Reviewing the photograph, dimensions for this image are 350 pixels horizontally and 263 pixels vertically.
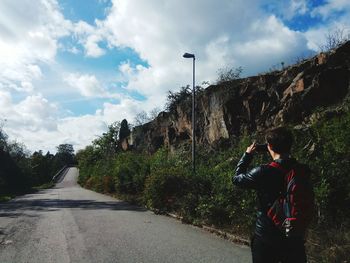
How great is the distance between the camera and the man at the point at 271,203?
11.9 ft

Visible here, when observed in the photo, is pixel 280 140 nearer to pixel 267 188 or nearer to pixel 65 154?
pixel 267 188

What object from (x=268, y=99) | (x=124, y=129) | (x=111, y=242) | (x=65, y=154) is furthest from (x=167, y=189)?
(x=65, y=154)

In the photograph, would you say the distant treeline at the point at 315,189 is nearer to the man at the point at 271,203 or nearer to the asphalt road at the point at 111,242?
the asphalt road at the point at 111,242

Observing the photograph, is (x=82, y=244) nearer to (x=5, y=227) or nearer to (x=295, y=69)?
(x=5, y=227)

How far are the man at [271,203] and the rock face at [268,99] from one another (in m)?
12.9

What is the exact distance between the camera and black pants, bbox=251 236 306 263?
3604 millimetres

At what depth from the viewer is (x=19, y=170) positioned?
65000 mm

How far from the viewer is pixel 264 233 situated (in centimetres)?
369

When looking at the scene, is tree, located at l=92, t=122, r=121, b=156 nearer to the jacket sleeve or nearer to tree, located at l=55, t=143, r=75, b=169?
the jacket sleeve

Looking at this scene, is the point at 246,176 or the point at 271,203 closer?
the point at 271,203

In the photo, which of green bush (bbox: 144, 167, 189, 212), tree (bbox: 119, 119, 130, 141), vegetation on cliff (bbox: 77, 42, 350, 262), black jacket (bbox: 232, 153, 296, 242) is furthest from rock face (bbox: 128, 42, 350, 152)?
tree (bbox: 119, 119, 130, 141)

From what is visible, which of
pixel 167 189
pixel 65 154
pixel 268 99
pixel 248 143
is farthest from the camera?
pixel 65 154

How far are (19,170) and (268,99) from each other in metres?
53.4

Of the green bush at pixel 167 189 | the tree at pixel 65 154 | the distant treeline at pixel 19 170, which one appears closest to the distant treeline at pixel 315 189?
the green bush at pixel 167 189
